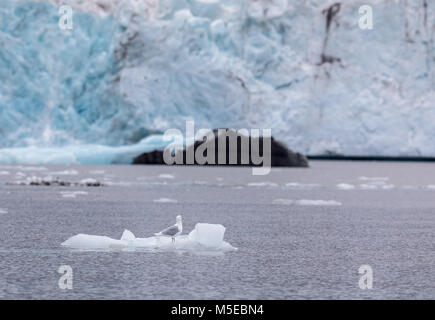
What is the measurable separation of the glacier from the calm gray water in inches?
724

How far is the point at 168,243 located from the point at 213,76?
99.7ft

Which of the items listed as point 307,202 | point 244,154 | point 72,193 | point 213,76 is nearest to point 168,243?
point 307,202

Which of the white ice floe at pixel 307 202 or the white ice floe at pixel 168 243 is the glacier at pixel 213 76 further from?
the white ice floe at pixel 168 243

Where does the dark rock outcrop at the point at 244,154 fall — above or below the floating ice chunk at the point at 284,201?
above

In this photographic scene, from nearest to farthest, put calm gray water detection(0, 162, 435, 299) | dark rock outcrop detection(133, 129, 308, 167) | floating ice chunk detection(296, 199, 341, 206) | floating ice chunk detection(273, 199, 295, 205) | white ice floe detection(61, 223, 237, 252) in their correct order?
calm gray water detection(0, 162, 435, 299), white ice floe detection(61, 223, 237, 252), floating ice chunk detection(296, 199, 341, 206), floating ice chunk detection(273, 199, 295, 205), dark rock outcrop detection(133, 129, 308, 167)

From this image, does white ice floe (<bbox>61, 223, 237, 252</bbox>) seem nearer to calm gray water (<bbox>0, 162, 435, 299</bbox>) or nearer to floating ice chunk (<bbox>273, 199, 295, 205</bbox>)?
calm gray water (<bbox>0, 162, 435, 299</bbox>)

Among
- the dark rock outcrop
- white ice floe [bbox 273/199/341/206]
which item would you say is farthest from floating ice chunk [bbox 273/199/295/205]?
the dark rock outcrop

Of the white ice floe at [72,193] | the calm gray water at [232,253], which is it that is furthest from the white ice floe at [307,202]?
the white ice floe at [72,193]

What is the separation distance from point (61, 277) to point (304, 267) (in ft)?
9.10

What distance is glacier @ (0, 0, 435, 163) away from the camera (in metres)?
38.0

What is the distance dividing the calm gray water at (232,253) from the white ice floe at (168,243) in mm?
269

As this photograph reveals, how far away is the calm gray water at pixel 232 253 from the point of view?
736 cm

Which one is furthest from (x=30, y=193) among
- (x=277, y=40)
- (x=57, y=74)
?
(x=277, y=40)
